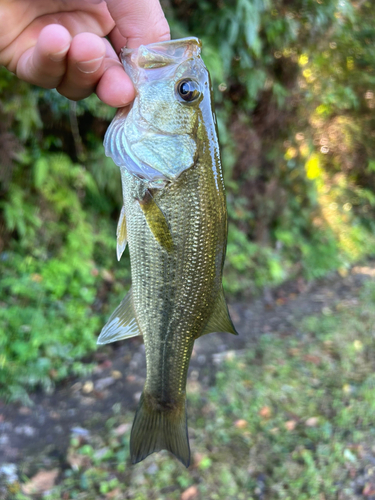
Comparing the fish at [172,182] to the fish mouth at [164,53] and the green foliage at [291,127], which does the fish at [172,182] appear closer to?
the fish mouth at [164,53]

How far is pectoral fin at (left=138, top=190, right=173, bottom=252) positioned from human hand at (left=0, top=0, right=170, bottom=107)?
0.41 metres

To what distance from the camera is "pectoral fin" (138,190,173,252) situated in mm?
1521

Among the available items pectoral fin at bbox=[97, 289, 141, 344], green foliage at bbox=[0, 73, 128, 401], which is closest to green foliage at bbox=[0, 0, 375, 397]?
green foliage at bbox=[0, 73, 128, 401]

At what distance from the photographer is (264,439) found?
330 cm

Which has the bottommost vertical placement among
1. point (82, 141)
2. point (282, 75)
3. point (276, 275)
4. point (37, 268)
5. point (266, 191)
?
point (276, 275)

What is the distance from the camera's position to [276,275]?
581 centimetres

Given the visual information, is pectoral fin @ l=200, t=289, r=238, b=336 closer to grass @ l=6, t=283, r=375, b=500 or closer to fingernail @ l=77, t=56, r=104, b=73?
fingernail @ l=77, t=56, r=104, b=73

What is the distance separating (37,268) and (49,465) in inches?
73.0

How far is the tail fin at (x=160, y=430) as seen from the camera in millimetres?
1800

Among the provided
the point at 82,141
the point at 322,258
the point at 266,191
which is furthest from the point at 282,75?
the point at 82,141

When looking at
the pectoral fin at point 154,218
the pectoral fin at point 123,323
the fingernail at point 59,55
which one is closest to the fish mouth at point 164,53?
the fingernail at point 59,55

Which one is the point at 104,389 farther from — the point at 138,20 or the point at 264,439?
the point at 138,20

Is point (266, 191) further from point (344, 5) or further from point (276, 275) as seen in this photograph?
point (344, 5)

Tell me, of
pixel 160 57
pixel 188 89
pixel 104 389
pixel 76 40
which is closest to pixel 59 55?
pixel 76 40
